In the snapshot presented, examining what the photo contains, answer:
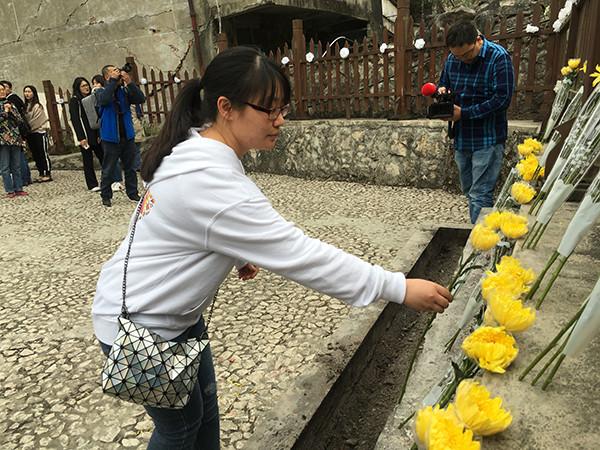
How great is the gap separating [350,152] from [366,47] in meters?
1.41

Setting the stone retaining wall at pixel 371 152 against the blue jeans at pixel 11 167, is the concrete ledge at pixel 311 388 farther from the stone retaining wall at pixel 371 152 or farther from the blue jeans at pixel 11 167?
the blue jeans at pixel 11 167

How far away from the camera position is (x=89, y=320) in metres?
3.10

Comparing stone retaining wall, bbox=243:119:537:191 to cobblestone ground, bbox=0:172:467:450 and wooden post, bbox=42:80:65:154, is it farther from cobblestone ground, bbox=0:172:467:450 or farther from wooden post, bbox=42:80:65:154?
wooden post, bbox=42:80:65:154

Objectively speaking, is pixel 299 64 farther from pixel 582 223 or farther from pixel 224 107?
pixel 582 223

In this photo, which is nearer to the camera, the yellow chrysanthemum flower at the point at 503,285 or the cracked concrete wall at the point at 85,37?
the yellow chrysanthemum flower at the point at 503,285

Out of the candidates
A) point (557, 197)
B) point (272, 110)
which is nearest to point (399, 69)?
point (557, 197)

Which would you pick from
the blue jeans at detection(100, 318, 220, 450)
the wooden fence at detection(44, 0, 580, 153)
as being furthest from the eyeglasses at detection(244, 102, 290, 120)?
the wooden fence at detection(44, 0, 580, 153)

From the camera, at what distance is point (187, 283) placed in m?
1.23

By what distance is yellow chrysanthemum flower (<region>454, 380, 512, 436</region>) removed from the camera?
0.79 meters

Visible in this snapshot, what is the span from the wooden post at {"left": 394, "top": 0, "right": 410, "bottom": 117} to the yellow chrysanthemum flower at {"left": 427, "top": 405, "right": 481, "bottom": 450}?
583 cm

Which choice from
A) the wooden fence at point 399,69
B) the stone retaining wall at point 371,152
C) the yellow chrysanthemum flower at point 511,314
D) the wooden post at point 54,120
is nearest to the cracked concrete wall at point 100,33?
the wooden post at point 54,120

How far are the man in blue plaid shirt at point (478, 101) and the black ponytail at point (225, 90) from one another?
259 centimetres

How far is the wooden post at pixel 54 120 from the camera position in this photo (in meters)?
9.34

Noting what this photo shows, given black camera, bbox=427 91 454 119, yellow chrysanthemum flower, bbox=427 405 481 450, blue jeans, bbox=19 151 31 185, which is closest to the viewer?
yellow chrysanthemum flower, bbox=427 405 481 450
